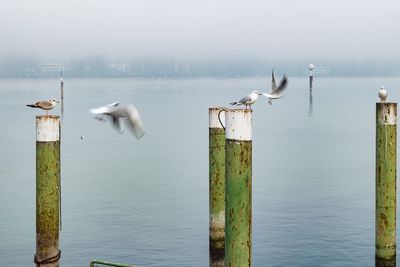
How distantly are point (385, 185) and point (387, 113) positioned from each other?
5.91 ft

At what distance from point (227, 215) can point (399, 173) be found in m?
30.9

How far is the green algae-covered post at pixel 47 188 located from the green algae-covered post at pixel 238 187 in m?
4.42

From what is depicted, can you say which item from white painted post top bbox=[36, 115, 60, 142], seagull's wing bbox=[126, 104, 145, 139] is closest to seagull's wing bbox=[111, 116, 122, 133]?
seagull's wing bbox=[126, 104, 145, 139]

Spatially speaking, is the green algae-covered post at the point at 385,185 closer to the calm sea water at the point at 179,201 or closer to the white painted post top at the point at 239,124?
the white painted post top at the point at 239,124

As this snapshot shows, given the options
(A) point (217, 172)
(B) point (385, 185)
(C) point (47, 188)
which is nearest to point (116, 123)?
(C) point (47, 188)

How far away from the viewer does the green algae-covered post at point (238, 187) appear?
449 inches

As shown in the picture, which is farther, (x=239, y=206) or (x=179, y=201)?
(x=179, y=201)

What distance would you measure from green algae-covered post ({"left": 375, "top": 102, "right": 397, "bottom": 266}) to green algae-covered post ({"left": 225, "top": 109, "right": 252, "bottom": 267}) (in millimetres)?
6089

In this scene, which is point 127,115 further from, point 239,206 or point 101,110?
point 239,206

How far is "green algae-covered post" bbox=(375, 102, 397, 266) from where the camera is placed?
1641cm

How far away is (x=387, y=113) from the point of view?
641 inches

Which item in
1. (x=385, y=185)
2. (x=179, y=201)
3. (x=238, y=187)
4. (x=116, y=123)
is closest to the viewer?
(x=238, y=187)

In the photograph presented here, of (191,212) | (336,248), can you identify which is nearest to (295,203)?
(191,212)

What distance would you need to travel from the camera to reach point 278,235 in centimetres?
2661
